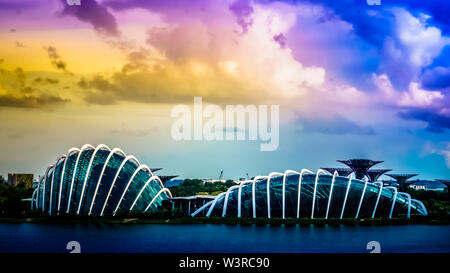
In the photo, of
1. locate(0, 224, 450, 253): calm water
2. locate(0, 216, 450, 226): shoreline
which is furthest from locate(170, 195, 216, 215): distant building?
locate(0, 224, 450, 253): calm water

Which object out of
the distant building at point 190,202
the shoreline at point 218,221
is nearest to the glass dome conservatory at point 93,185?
the shoreline at point 218,221

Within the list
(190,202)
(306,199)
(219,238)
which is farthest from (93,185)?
(219,238)

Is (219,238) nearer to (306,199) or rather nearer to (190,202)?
(306,199)

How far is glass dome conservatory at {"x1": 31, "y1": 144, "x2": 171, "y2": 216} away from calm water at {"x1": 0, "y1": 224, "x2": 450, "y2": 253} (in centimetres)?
983

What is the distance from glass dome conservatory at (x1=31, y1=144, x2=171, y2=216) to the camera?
70.9 meters

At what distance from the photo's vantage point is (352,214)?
70.4m

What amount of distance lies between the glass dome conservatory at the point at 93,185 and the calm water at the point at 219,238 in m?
9.83

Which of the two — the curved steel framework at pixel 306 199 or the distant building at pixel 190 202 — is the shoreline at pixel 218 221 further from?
the distant building at pixel 190 202

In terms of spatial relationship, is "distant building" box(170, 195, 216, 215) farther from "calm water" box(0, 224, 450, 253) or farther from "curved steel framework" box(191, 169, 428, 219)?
"calm water" box(0, 224, 450, 253)

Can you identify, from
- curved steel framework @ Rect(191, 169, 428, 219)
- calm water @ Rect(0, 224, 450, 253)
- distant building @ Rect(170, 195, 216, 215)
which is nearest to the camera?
calm water @ Rect(0, 224, 450, 253)

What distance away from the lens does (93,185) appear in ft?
237

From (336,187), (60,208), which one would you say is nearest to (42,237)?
(60,208)

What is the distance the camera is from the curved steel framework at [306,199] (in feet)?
229
